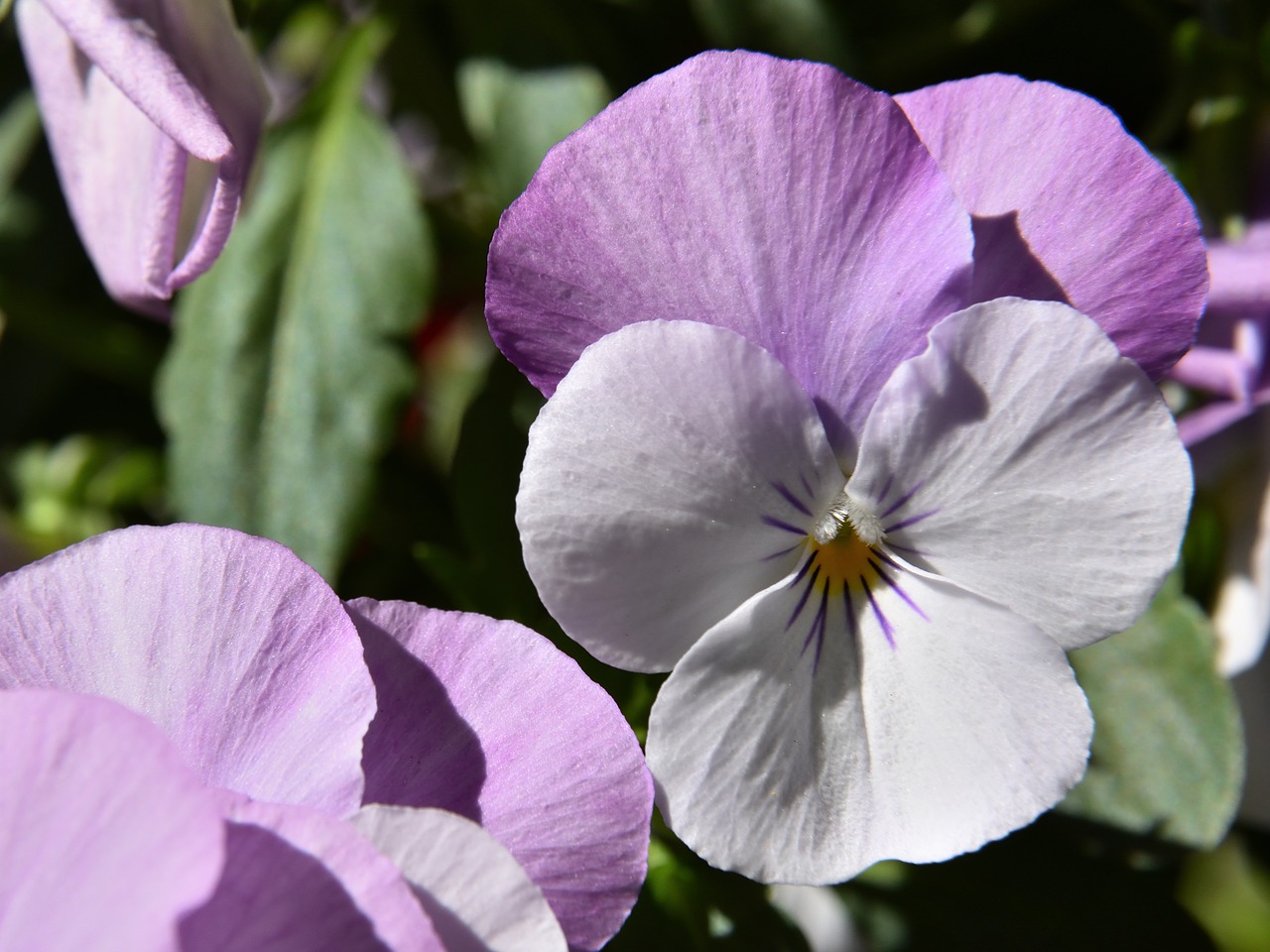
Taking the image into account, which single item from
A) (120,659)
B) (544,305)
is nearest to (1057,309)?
(544,305)

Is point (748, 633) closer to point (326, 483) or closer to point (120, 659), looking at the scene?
point (120, 659)

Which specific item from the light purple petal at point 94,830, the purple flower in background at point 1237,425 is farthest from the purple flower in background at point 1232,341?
the light purple petal at point 94,830

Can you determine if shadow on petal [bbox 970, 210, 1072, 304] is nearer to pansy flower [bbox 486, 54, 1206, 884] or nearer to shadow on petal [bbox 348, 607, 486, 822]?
pansy flower [bbox 486, 54, 1206, 884]

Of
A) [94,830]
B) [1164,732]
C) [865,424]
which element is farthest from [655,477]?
[1164,732]

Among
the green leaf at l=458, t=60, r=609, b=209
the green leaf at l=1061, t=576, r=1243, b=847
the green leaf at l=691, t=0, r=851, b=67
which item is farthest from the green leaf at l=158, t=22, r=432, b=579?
the green leaf at l=1061, t=576, r=1243, b=847

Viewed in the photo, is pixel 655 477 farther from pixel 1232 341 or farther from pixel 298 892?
pixel 1232 341
